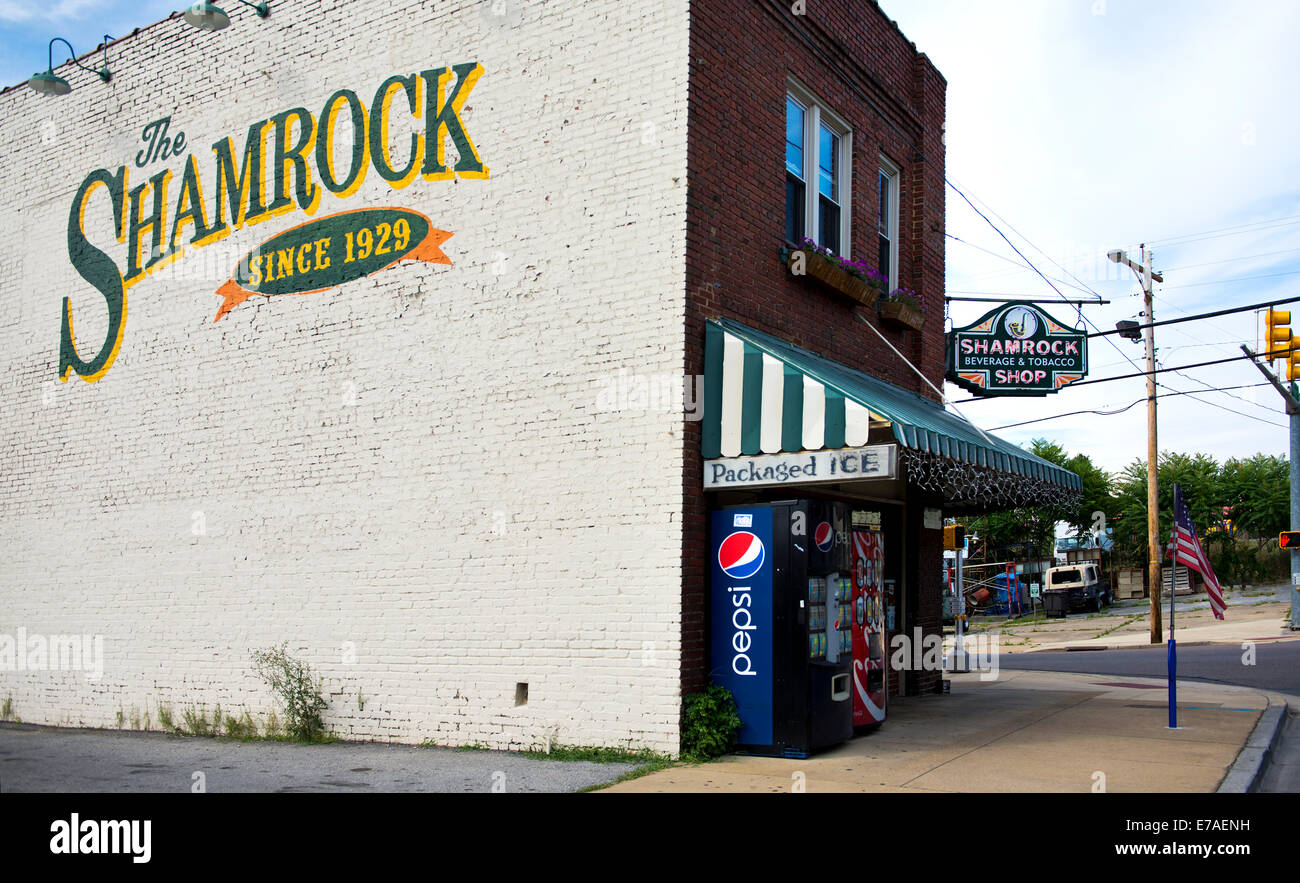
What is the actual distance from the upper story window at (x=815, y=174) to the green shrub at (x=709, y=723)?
16.0 feet

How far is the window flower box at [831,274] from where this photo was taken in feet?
36.3

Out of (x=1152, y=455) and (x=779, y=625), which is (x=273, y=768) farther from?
(x=1152, y=455)

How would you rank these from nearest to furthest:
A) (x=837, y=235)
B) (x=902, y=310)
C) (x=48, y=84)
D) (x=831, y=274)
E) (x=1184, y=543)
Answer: (x=831, y=274)
(x=1184, y=543)
(x=837, y=235)
(x=902, y=310)
(x=48, y=84)

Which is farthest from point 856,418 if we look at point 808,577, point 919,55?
point 919,55

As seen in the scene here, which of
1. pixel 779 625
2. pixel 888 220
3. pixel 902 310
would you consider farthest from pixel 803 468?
pixel 888 220

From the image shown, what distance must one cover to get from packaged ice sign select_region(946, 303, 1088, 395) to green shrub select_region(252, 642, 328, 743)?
365 inches

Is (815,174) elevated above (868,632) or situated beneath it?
elevated above

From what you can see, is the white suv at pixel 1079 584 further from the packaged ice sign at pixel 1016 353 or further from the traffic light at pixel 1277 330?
the packaged ice sign at pixel 1016 353

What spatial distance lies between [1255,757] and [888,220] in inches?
304

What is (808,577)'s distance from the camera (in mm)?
9344

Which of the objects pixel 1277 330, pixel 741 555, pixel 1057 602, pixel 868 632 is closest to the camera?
pixel 741 555

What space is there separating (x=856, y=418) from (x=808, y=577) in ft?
4.82

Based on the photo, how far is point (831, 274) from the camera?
11461 millimetres
